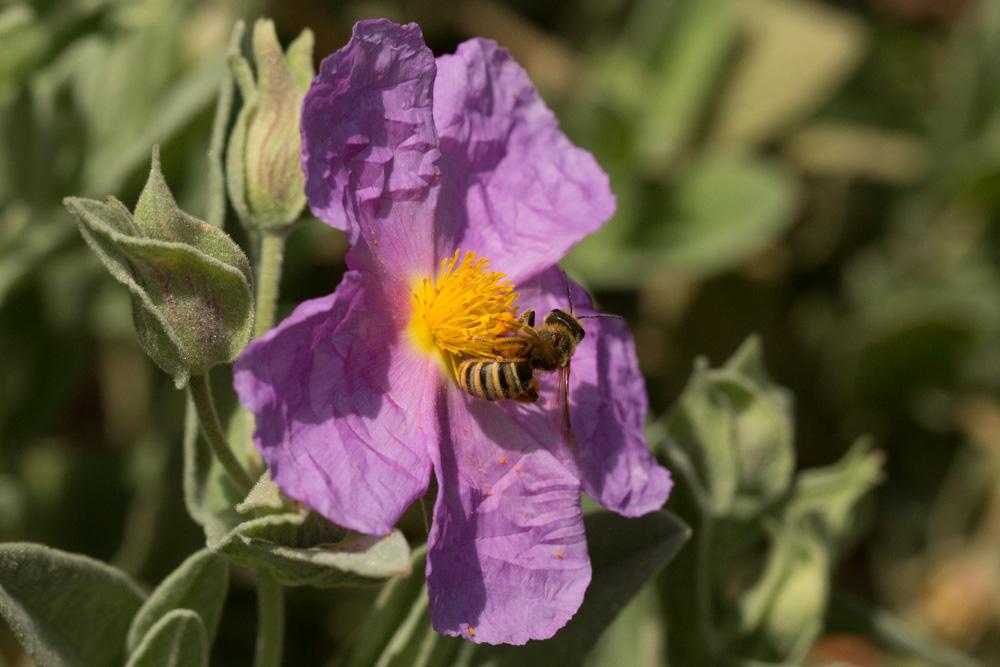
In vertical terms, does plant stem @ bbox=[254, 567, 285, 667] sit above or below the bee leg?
below

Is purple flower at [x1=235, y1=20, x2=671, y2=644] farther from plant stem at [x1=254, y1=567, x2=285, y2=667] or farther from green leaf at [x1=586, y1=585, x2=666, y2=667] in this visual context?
green leaf at [x1=586, y1=585, x2=666, y2=667]

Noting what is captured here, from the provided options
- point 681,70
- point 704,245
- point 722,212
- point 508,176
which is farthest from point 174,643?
point 681,70

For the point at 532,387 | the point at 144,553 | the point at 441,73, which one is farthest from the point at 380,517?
the point at 144,553

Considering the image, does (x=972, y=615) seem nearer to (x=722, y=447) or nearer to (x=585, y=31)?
(x=722, y=447)

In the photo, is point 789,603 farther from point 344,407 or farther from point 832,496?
point 344,407

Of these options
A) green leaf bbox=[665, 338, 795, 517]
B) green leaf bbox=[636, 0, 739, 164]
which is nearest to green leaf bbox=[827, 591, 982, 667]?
green leaf bbox=[665, 338, 795, 517]
